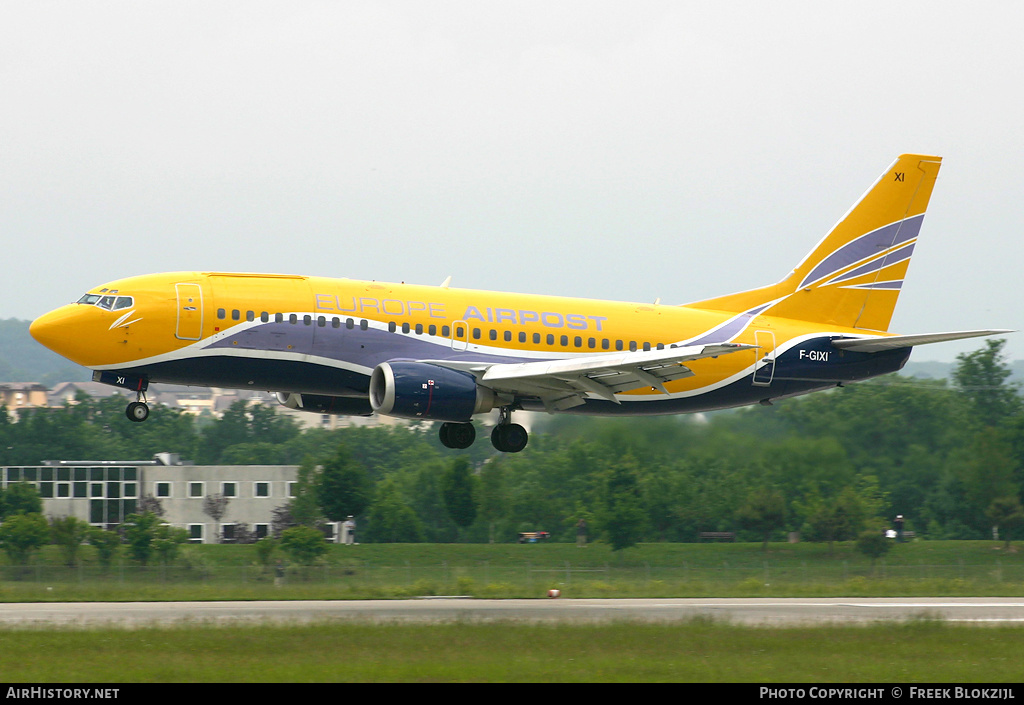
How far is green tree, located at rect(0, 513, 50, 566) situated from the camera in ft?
263

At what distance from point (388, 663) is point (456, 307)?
1362 centimetres

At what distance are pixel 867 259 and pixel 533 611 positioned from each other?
57.1 feet

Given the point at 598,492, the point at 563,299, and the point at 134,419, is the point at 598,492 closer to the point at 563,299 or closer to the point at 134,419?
the point at 563,299

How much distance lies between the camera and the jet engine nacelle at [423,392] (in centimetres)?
3381

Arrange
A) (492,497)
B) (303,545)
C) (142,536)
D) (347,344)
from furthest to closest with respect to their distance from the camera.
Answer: (492,497) → (142,536) → (303,545) → (347,344)

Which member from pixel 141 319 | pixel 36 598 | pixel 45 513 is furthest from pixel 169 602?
pixel 45 513

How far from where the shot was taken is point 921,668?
25.9m

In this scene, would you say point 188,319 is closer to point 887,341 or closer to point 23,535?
point 887,341

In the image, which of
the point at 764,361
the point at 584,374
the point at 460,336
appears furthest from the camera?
the point at 764,361

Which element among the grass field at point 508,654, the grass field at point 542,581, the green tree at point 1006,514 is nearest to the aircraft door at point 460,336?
the grass field at point 508,654

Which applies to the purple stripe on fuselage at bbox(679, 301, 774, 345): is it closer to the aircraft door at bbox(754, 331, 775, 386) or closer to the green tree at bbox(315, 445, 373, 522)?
the aircraft door at bbox(754, 331, 775, 386)

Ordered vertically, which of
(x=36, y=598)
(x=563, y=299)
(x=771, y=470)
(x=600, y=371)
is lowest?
(x=36, y=598)

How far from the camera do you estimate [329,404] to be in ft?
125

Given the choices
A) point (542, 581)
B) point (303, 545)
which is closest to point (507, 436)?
point (542, 581)
